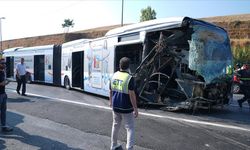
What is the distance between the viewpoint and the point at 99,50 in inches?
552

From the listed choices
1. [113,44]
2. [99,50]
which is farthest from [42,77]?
[113,44]

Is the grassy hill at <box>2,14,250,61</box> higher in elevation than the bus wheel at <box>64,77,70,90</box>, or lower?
higher

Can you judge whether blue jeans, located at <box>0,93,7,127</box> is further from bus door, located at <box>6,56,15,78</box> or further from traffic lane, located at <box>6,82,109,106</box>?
bus door, located at <box>6,56,15,78</box>

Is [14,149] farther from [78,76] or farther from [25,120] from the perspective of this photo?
[78,76]

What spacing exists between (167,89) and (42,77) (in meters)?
14.5

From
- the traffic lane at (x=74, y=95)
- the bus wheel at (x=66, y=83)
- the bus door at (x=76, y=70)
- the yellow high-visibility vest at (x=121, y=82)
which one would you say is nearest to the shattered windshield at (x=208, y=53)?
the traffic lane at (x=74, y=95)

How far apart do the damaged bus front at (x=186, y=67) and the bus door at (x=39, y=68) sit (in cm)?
1402

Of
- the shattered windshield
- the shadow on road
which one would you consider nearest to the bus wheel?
the shattered windshield

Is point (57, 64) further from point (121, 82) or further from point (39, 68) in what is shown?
point (121, 82)

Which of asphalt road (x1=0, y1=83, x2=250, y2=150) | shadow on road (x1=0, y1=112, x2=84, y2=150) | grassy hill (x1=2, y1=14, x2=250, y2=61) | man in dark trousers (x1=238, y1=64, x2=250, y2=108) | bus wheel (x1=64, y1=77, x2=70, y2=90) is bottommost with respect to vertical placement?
shadow on road (x1=0, y1=112, x2=84, y2=150)

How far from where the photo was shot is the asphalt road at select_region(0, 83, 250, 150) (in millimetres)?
6543

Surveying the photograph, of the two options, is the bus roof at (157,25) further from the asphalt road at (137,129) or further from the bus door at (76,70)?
the bus door at (76,70)

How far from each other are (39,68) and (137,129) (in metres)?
17.6

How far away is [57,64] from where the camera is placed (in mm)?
21281
